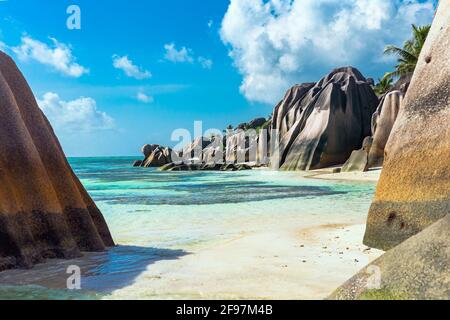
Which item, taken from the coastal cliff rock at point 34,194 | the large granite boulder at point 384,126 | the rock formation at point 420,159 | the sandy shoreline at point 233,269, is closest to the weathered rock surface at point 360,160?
the large granite boulder at point 384,126

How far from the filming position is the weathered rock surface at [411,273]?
9.78ft

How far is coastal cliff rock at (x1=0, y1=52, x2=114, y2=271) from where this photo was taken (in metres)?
5.67

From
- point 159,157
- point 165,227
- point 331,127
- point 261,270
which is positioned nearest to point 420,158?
point 261,270

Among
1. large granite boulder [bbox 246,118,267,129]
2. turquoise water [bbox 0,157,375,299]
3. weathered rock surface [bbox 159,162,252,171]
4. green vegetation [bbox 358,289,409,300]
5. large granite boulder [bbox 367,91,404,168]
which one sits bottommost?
turquoise water [bbox 0,157,375,299]

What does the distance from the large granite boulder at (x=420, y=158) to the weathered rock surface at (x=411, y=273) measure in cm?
258

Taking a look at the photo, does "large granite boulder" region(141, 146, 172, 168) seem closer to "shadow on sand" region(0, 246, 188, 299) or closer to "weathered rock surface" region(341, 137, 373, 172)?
"weathered rock surface" region(341, 137, 373, 172)

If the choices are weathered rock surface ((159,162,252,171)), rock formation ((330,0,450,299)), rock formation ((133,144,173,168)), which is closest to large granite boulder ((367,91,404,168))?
weathered rock surface ((159,162,252,171))

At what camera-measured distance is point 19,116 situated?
638cm

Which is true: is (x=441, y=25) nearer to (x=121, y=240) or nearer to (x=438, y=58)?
(x=438, y=58)

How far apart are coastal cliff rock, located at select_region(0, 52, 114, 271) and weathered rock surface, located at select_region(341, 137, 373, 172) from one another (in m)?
21.9

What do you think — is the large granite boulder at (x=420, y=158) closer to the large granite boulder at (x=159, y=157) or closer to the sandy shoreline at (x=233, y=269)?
the sandy shoreline at (x=233, y=269)
